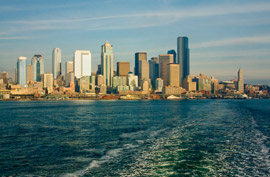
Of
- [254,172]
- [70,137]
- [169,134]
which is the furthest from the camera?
[169,134]

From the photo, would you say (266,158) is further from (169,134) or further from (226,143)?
(169,134)

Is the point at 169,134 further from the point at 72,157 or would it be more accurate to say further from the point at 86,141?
the point at 72,157

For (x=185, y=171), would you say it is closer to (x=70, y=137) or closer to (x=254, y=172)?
(x=254, y=172)

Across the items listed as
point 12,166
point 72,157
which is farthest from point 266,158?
point 12,166

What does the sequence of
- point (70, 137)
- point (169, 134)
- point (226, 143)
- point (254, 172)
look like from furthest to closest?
point (169, 134)
point (70, 137)
point (226, 143)
point (254, 172)

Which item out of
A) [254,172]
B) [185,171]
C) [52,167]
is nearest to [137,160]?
[185,171]

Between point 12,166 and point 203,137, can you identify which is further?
point 203,137

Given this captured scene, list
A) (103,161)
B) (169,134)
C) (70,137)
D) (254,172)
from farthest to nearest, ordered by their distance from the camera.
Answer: (169,134)
(70,137)
(103,161)
(254,172)

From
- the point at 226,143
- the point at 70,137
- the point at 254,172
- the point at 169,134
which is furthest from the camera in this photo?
the point at 169,134

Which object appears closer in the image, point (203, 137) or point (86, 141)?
point (86, 141)
